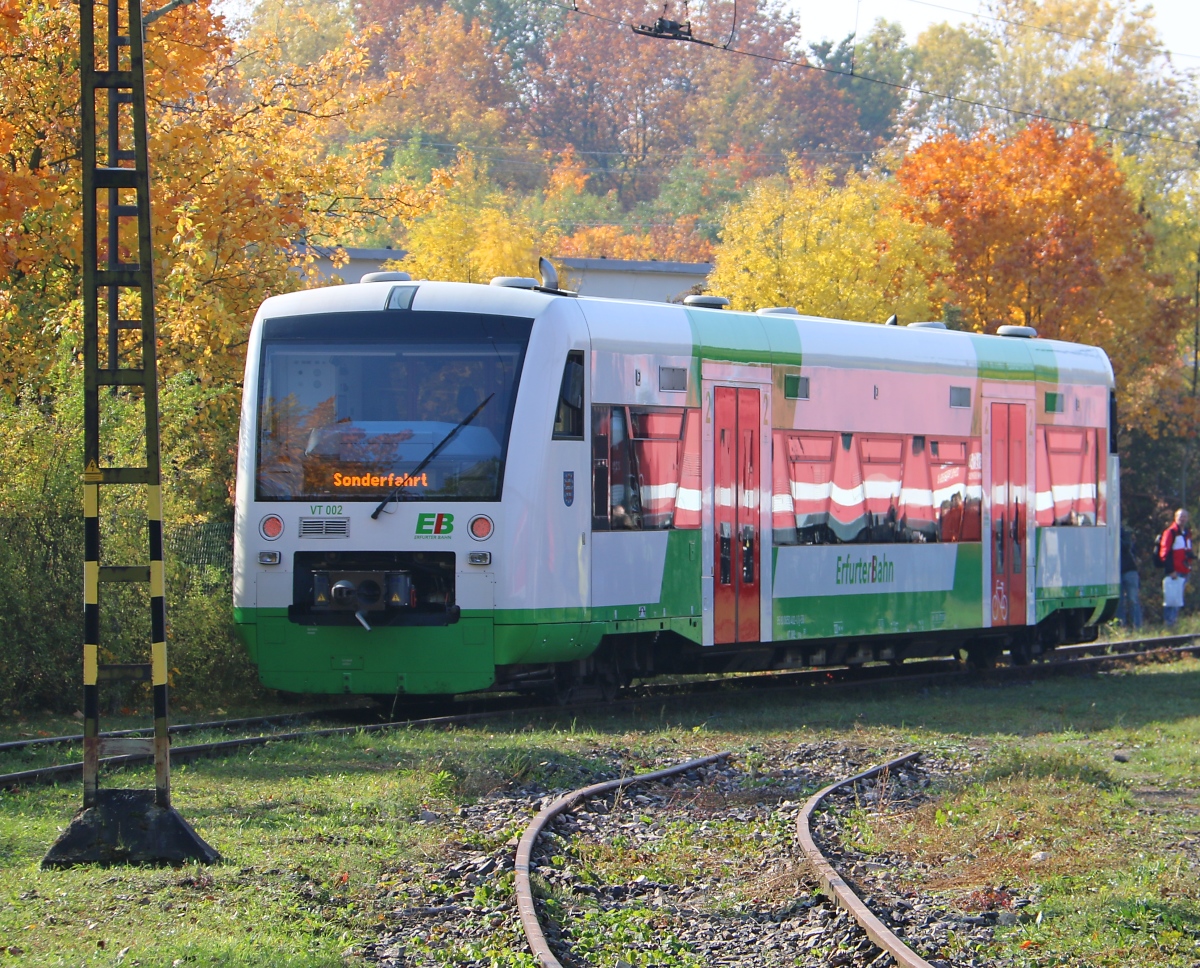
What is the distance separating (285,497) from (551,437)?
7.27 feet

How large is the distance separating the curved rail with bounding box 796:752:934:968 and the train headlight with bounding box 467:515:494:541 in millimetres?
3739

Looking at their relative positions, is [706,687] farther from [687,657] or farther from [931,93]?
[931,93]

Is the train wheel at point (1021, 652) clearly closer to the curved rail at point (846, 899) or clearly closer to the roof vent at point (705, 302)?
the roof vent at point (705, 302)

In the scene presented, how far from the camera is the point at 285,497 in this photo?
1338cm

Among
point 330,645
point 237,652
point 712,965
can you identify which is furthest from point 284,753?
point 712,965

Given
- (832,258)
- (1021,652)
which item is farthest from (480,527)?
(832,258)

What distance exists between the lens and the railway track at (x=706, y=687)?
438 inches

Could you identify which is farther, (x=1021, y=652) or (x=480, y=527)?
(x=1021, y=652)

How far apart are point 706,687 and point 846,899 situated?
984 cm

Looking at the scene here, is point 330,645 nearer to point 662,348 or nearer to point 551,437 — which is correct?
point 551,437

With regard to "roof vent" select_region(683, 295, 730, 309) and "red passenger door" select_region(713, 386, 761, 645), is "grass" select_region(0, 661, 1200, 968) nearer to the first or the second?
"red passenger door" select_region(713, 386, 761, 645)

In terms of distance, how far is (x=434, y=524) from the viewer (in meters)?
13.0

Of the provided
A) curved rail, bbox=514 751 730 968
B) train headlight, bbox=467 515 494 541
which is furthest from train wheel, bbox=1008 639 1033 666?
train headlight, bbox=467 515 494 541

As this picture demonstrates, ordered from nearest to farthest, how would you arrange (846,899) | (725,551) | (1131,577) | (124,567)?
1. (846,899)
2. (124,567)
3. (725,551)
4. (1131,577)
